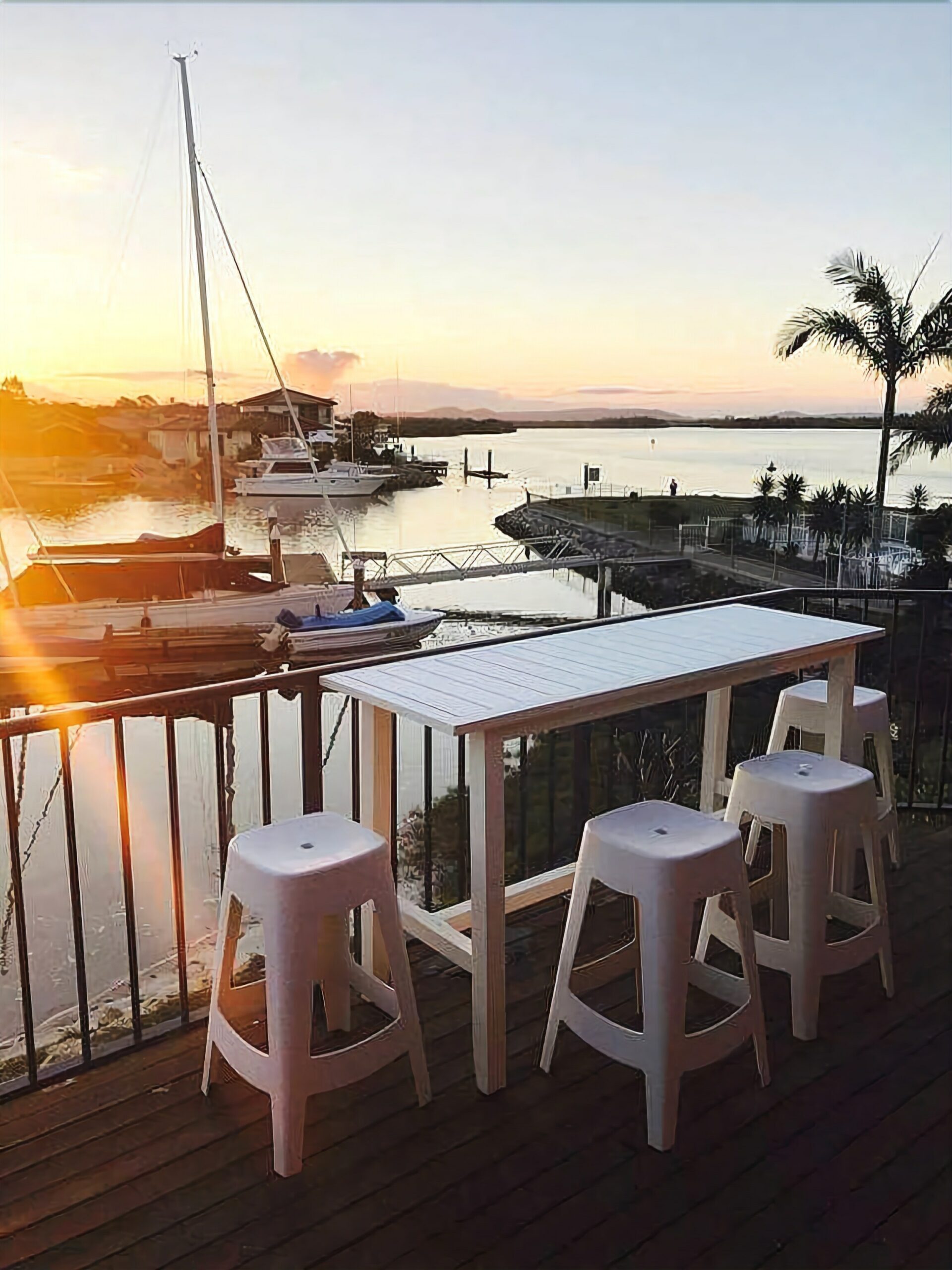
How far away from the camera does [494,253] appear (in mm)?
19203

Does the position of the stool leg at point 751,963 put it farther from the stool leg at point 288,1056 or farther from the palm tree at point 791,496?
the palm tree at point 791,496

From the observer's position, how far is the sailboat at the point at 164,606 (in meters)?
16.2

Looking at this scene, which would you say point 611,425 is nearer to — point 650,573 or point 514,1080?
point 650,573

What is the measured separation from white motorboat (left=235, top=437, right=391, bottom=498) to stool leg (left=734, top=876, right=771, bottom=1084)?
27.3 meters

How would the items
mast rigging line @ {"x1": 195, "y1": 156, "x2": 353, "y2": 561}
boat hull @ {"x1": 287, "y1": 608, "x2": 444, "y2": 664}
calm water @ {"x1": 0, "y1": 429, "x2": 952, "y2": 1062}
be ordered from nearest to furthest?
1. calm water @ {"x1": 0, "y1": 429, "x2": 952, "y2": 1062}
2. mast rigging line @ {"x1": 195, "y1": 156, "x2": 353, "y2": 561}
3. boat hull @ {"x1": 287, "y1": 608, "x2": 444, "y2": 664}

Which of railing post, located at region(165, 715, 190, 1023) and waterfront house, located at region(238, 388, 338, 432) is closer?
railing post, located at region(165, 715, 190, 1023)

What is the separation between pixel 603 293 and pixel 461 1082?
68.3 feet

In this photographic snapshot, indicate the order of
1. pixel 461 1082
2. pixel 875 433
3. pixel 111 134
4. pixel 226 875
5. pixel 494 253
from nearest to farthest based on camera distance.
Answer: pixel 226 875 < pixel 461 1082 < pixel 111 134 < pixel 875 433 < pixel 494 253

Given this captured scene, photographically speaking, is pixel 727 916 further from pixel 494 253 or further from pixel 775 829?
pixel 494 253

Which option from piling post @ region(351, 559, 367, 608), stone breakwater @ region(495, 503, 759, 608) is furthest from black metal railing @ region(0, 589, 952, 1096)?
stone breakwater @ region(495, 503, 759, 608)

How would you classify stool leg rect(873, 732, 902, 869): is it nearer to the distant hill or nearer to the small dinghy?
the small dinghy

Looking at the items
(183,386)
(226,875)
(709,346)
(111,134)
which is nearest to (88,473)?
(183,386)

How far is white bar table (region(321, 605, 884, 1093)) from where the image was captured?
76.2 inches

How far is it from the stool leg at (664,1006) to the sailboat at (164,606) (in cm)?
1553
